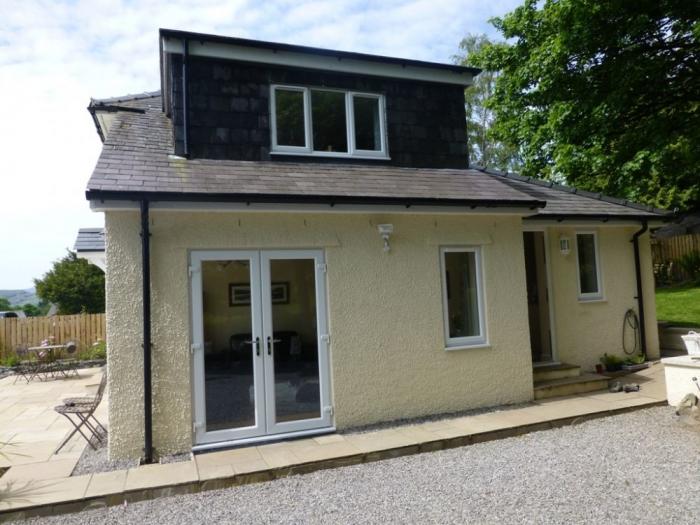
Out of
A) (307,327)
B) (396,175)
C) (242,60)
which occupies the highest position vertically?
(242,60)

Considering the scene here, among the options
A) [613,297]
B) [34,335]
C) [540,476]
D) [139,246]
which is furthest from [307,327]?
[34,335]

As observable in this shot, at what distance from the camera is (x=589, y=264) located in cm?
1116

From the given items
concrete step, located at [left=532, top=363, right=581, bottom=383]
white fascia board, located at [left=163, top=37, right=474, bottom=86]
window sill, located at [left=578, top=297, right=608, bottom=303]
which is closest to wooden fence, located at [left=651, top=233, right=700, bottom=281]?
window sill, located at [left=578, top=297, right=608, bottom=303]

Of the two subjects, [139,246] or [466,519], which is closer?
[466,519]

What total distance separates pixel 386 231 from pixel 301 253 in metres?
1.38

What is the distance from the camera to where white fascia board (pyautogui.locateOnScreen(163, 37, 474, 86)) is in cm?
829

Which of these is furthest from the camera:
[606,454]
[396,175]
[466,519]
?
[396,175]

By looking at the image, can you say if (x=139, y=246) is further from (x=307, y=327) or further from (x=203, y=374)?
(x=307, y=327)

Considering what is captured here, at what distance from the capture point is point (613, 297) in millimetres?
11141

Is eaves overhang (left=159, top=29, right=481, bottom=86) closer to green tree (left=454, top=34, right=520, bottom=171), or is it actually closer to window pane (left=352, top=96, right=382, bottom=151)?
window pane (left=352, top=96, right=382, bottom=151)

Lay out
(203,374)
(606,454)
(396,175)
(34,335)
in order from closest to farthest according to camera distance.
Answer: (606,454) → (203,374) → (396,175) → (34,335)

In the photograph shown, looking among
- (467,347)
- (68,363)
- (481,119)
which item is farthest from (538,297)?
(481,119)

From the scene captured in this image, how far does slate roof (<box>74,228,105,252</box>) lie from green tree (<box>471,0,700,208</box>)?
1429 cm

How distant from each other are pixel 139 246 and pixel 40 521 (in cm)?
327
